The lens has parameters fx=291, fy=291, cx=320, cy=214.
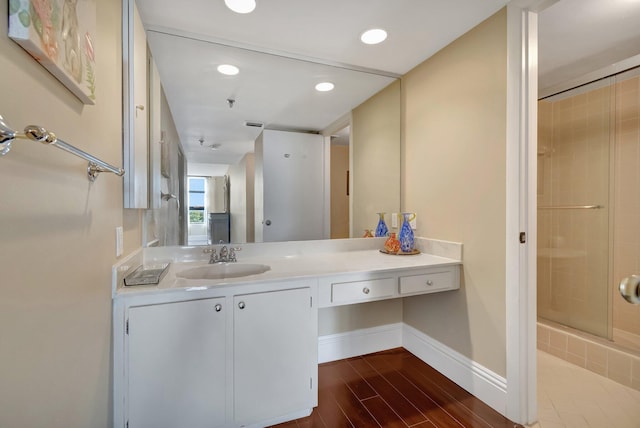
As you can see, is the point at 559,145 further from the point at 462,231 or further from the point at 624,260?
the point at 462,231

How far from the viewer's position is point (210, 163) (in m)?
1.97

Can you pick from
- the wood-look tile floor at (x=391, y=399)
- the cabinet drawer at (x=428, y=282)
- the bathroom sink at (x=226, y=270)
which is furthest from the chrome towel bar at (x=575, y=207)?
the bathroom sink at (x=226, y=270)

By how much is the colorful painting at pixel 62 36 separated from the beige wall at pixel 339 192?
5.21ft

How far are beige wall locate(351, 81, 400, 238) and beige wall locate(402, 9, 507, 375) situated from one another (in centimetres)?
14

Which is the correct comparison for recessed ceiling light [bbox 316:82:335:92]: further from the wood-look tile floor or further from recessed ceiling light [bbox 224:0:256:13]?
the wood-look tile floor

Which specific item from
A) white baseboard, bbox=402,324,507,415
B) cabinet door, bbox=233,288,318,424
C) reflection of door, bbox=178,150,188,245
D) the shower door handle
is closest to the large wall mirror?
reflection of door, bbox=178,150,188,245

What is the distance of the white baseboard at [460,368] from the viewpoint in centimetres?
161

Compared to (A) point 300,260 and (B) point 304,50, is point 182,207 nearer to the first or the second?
(A) point 300,260

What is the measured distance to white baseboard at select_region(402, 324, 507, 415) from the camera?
5.28ft

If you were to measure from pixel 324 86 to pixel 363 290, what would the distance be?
1491 mm

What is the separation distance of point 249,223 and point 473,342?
1606 millimetres

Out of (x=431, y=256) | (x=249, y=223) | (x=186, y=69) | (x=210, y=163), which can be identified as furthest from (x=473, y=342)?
(x=186, y=69)

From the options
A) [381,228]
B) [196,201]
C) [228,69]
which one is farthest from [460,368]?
[228,69]

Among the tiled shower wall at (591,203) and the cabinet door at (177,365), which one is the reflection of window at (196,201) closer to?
the cabinet door at (177,365)
